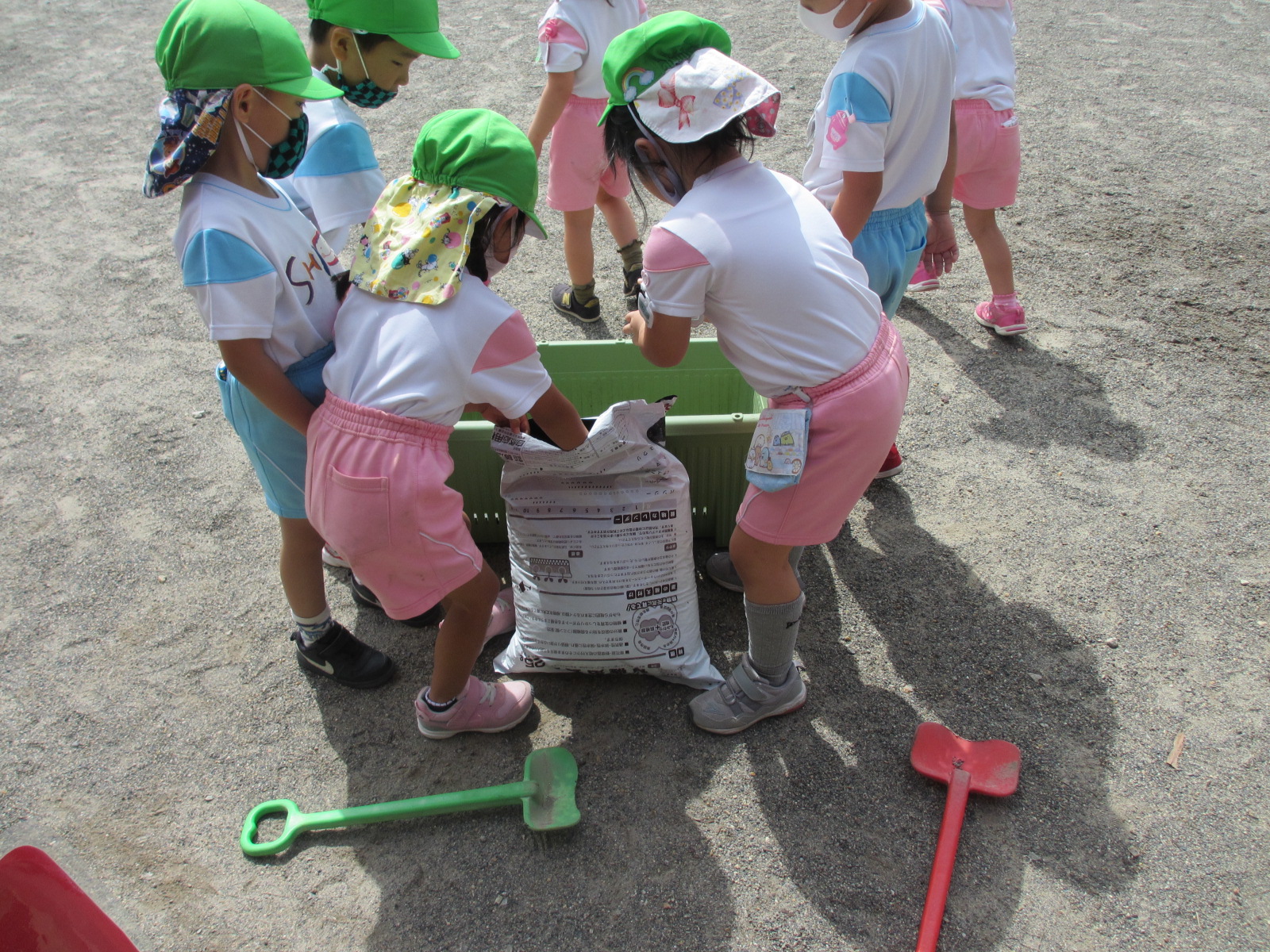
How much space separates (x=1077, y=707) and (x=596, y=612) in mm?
1136

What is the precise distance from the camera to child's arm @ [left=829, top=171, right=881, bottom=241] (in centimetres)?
195

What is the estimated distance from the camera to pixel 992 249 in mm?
3211

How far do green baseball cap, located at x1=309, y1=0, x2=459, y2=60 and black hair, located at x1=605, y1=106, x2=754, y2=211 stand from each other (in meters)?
0.52

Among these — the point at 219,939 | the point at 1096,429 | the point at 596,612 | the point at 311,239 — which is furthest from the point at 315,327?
the point at 1096,429

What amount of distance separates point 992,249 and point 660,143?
2098mm

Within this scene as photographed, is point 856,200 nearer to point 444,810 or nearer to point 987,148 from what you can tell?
point 987,148

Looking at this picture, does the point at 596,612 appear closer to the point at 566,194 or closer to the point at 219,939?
the point at 219,939

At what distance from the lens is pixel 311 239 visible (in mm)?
1693

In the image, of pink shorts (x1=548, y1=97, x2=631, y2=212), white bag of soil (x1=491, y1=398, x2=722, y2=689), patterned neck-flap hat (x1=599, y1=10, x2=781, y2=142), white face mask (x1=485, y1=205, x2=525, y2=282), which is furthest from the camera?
pink shorts (x1=548, y1=97, x2=631, y2=212)

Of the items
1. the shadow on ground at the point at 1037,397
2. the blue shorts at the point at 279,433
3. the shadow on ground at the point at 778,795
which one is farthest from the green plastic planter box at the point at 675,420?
the shadow on ground at the point at 1037,397

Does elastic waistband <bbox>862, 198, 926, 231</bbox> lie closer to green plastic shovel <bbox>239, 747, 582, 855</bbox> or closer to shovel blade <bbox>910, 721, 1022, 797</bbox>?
shovel blade <bbox>910, 721, 1022, 797</bbox>

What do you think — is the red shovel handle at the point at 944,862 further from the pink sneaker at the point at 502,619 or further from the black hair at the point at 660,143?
the black hair at the point at 660,143

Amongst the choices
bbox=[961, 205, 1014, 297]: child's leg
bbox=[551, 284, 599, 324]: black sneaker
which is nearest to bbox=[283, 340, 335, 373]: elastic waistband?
bbox=[551, 284, 599, 324]: black sneaker

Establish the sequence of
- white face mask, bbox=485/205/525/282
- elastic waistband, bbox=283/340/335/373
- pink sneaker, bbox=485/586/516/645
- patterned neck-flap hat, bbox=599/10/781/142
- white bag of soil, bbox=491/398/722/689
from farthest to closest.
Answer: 1. pink sneaker, bbox=485/586/516/645
2. white bag of soil, bbox=491/398/722/689
3. elastic waistband, bbox=283/340/335/373
4. white face mask, bbox=485/205/525/282
5. patterned neck-flap hat, bbox=599/10/781/142
